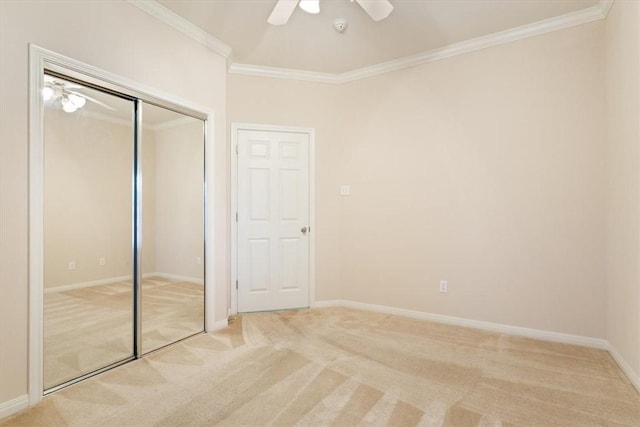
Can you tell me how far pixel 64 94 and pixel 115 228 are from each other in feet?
3.27

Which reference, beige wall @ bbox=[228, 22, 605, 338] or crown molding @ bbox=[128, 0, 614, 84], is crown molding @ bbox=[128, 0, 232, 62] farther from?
beige wall @ bbox=[228, 22, 605, 338]

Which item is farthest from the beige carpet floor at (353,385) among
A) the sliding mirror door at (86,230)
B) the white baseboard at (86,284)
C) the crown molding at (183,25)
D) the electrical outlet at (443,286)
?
the crown molding at (183,25)

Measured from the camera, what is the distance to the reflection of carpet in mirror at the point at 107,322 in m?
2.22

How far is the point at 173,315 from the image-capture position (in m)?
3.17

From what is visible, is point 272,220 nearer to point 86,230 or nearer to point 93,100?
point 86,230

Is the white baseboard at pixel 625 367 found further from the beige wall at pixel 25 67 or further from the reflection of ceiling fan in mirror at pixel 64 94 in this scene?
the reflection of ceiling fan in mirror at pixel 64 94

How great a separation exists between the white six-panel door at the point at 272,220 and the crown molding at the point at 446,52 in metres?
0.69

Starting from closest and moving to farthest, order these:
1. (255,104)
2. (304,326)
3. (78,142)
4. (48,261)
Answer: (48,261) → (78,142) → (304,326) → (255,104)

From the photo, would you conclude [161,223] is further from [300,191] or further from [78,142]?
[300,191]

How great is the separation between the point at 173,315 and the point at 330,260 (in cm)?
184

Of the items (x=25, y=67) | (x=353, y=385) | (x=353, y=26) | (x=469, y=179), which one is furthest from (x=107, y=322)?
(x=469, y=179)

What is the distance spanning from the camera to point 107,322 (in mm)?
2613

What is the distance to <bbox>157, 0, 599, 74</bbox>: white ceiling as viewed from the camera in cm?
278

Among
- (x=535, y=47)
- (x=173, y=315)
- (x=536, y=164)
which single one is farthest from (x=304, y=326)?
(x=535, y=47)
